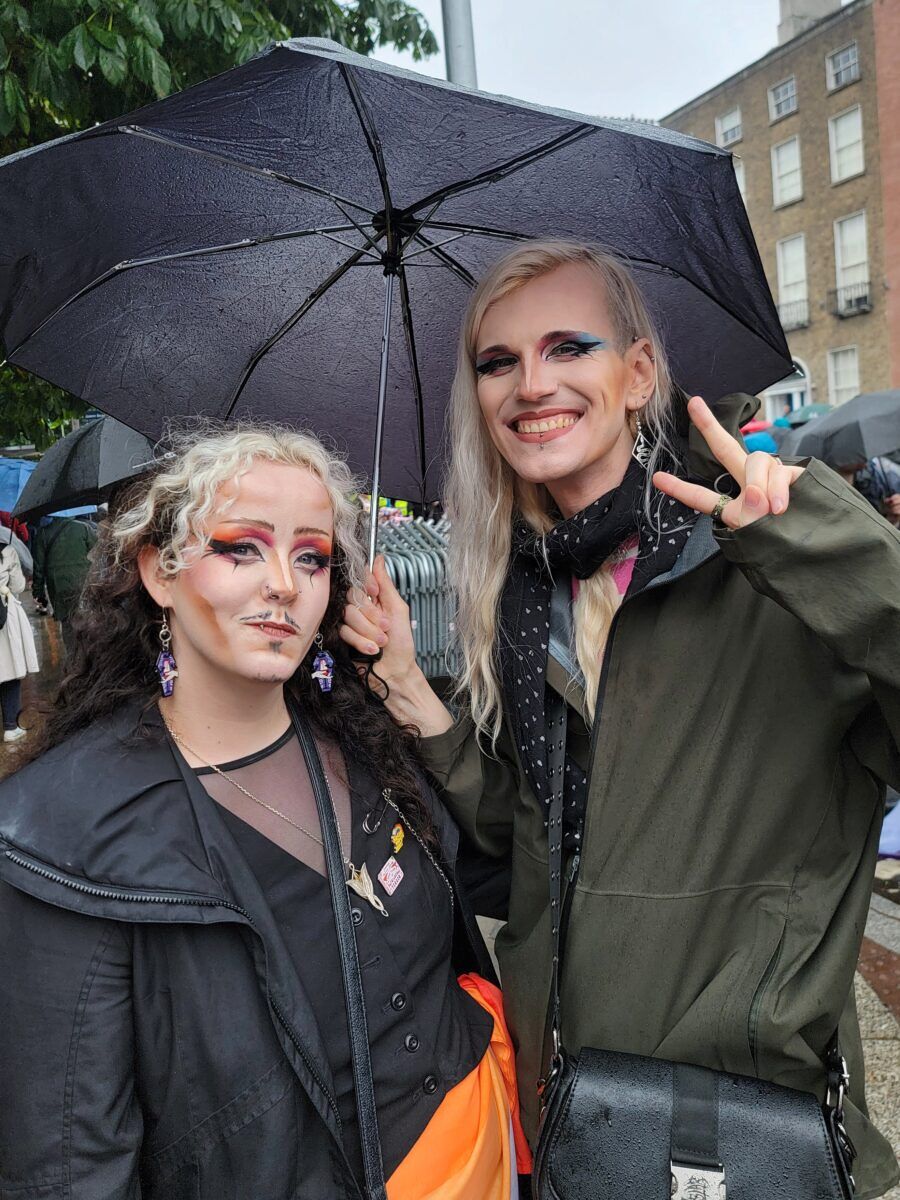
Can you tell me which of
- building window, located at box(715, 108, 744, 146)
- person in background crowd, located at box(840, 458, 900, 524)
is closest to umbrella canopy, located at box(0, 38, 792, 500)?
person in background crowd, located at box(840, 458, 900, 524)

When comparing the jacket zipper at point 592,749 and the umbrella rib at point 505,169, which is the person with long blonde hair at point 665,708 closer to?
the jacket zipper at point 592,749

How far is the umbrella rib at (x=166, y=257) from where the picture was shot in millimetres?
2139

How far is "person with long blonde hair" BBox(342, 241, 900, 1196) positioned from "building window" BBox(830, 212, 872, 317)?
28.1m

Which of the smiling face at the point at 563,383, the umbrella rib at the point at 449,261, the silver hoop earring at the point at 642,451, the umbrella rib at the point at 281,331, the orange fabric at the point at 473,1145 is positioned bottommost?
the orange fabric at the point at 473,1145

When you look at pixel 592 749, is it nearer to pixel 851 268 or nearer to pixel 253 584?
pixel 253 584

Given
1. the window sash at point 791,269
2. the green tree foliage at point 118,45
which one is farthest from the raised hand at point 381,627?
the window sash at point 791,269

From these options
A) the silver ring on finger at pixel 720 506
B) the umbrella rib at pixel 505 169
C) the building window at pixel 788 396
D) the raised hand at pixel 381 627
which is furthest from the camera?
the building window at pixel 788 396

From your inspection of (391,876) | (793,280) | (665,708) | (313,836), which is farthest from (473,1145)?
(793,280)

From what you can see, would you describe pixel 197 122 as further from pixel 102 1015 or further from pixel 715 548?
pixel 102 1015

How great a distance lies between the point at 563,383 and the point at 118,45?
10.5 ft

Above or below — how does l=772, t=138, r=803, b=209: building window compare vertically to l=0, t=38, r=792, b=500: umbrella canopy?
above

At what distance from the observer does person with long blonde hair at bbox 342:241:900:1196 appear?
5.05 feet

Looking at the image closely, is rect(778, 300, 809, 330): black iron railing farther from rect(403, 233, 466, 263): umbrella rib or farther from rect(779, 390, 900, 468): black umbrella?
rect(403, 233, 466, 263): umbrella rib

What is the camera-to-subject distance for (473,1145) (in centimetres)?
170
